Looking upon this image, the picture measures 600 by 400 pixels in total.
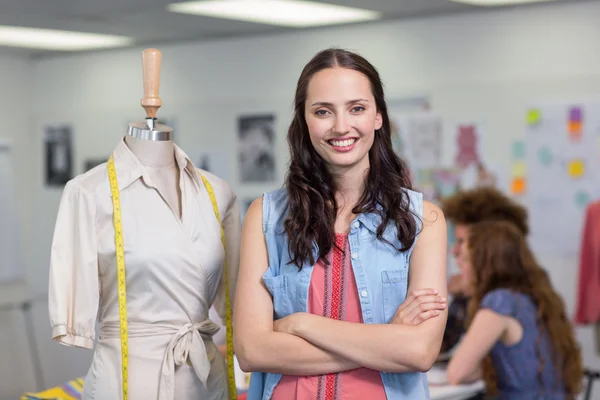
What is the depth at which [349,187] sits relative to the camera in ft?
6.93

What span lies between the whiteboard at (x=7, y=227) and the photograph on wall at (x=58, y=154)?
897 millimetres

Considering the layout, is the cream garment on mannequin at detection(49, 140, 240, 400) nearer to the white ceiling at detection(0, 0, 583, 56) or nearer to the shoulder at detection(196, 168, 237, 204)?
the shoulder at detection(196, 168, 237, 204)

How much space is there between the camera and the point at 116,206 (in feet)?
7.10

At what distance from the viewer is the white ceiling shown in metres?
5.12

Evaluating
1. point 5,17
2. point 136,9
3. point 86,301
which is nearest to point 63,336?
point 86,301

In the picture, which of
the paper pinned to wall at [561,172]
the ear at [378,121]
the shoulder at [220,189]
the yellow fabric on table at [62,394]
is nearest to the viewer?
the ear at [378,121]

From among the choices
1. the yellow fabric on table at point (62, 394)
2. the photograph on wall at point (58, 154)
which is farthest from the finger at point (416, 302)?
the photograph on wall at point (58, 154)

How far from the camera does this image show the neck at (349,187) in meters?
2.10

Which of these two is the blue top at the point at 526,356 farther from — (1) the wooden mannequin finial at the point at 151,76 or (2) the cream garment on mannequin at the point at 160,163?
(1) the wooden mannequin finial at the point at 151,76

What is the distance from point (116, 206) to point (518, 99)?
12.7 ft

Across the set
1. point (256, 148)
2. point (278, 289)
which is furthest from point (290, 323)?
point (256, 148)

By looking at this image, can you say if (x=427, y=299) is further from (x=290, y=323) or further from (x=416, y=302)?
(x=290, y=323)

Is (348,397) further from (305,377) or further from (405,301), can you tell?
(405,301)

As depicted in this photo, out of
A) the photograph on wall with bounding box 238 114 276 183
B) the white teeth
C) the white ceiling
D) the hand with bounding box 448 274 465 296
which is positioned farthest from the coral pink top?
the photograph on wall with bounding box 238 114 276 183
